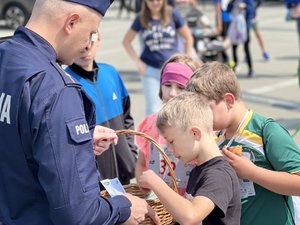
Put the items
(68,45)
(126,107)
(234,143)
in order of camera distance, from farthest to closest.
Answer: (126,107) → (234,143) → (68,45)

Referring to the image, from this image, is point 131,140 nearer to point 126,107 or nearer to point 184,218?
point 126,107

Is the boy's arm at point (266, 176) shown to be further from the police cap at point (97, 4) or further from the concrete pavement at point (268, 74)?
the concrete pavement at point (268, 74)

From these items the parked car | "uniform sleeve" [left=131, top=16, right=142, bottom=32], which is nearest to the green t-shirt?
"uniform sleeve" [left=131, top=16, right=142, bottom=32]

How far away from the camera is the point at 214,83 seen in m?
2.94

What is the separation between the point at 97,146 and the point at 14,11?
1903cm

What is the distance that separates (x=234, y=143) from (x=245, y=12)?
32.3 feet

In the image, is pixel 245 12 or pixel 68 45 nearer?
pixel 68 45

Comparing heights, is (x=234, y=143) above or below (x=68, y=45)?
below

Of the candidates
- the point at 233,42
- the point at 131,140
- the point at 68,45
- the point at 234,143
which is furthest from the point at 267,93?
the point at 68,45

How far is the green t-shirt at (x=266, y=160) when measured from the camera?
2.82 m

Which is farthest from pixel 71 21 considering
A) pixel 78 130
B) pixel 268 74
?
pixel 268 74

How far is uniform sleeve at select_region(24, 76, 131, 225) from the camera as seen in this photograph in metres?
2.10

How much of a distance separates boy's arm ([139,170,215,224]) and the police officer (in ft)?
0.74

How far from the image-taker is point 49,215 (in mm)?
2236
